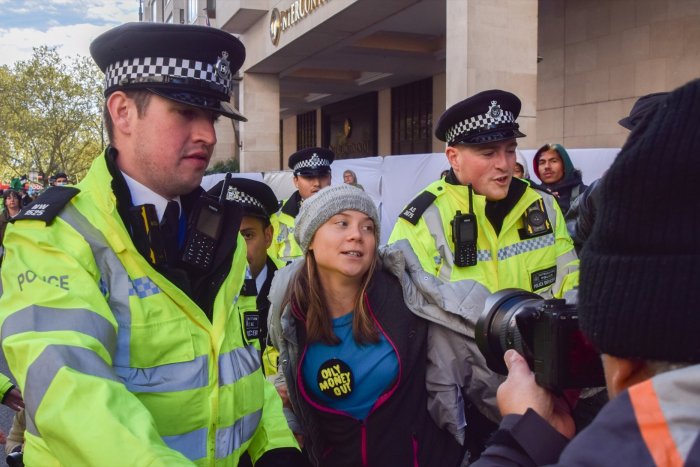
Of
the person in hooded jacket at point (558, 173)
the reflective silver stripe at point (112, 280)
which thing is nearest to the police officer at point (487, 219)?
the reflective silver stripe at point (112, 280)

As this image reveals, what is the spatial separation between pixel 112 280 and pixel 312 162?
606 centimetres

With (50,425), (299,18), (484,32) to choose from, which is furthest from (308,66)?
(50,425)

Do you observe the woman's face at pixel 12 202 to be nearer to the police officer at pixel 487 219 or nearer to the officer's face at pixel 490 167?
the police officer at pixel 487 219

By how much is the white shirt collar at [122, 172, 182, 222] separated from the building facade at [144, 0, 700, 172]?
26.1ft

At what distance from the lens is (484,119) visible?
3.47 m

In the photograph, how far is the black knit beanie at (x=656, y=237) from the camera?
883 mm

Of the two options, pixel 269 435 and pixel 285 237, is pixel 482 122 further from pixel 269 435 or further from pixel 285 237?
pixel 285 237

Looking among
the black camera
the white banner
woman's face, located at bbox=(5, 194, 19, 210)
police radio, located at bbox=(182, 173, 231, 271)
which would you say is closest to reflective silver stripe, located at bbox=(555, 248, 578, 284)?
the black camera

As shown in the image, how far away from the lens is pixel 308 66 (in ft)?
65.7

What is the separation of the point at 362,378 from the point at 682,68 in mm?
10574

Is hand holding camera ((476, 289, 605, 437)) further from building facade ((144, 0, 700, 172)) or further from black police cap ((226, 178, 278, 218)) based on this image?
building facade ((144, 0, 700, 172))

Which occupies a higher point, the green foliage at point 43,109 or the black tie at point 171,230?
the green foliage at point 43,109

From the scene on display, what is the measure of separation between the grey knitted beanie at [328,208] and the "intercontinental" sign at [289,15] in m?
12.7

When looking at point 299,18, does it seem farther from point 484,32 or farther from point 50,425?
point 50,425
